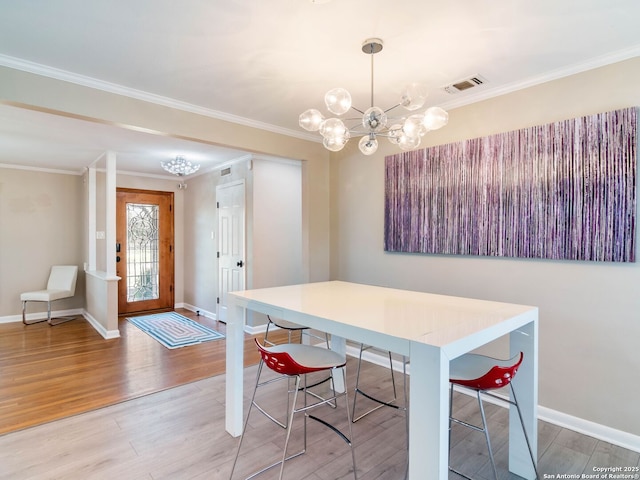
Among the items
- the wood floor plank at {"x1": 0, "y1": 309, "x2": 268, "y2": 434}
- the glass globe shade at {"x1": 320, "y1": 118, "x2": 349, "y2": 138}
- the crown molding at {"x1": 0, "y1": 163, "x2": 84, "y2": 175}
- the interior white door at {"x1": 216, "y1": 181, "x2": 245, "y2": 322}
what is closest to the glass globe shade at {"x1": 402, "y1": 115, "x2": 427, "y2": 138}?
the glass globe shade at {"x1": 320, "y1": 118, "x2": 349, "y2": 138}

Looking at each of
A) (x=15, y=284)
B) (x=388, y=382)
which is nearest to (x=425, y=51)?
(x=388, y=382)

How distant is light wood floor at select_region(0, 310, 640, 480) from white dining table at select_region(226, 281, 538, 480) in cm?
22

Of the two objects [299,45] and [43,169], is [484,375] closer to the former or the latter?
[299,45]

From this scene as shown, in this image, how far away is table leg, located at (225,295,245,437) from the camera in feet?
7.45

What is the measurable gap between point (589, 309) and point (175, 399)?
10.1ft

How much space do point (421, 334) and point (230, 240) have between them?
4055 mm

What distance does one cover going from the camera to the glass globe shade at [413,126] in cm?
197

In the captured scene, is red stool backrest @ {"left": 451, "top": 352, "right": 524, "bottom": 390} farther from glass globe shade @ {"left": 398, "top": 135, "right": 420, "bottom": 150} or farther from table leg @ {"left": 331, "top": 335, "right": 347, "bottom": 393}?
table leg @ {"left": 331, "top": 335, "right": 347, "bottom": 393}

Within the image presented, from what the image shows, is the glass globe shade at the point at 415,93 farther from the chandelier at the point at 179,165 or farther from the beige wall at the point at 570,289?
the chandelier at the point at 179,165

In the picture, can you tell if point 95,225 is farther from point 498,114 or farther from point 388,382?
point 498,114

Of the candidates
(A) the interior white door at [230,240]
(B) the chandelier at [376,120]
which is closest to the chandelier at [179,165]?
(A) the interior white door at [230,240]

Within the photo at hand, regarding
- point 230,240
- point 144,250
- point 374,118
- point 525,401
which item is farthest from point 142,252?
point 525,401

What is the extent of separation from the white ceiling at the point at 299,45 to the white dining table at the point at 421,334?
5.04ft

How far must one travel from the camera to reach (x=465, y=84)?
8.73ft
